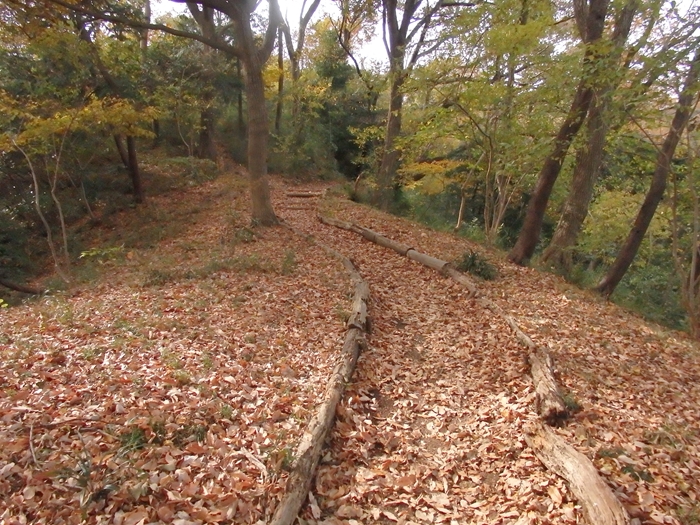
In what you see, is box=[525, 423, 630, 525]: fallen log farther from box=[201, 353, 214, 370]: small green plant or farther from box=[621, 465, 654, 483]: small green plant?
box=[201, 353, 214, 370]: small green plant

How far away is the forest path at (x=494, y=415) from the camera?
320cm

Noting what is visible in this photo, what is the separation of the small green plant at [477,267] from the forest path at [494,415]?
2.90 ft

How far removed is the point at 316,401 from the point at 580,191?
8.05 metres

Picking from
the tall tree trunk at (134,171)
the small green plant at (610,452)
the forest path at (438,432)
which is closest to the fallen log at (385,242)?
the forest path at (438,432)

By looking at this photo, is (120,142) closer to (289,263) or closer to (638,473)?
(289,263)

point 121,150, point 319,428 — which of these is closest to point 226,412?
point 319,428

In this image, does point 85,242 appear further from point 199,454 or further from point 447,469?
point 447,469

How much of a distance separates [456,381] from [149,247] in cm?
1055

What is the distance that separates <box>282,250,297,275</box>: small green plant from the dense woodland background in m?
2.69

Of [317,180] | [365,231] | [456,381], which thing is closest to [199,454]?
[456,381]

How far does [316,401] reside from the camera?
425 centimetres

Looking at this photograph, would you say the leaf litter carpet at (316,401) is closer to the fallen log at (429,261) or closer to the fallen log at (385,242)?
the fallen log at (429,261)

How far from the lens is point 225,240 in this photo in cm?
1085

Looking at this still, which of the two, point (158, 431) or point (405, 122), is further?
point (405, 122)
